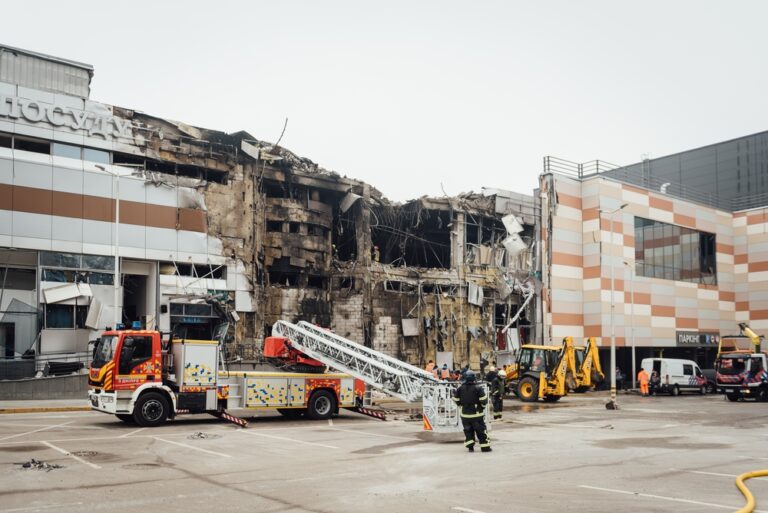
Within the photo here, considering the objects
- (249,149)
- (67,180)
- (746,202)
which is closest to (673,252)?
(746,202)

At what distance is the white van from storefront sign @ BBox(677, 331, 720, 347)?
10.3 m

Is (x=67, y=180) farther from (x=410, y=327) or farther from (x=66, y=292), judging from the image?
(x=410, y=327)

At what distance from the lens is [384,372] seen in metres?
20.9

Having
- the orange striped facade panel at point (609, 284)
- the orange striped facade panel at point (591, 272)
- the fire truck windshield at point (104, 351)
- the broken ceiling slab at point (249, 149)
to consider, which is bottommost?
the fire truck windshield at point (104, 351)

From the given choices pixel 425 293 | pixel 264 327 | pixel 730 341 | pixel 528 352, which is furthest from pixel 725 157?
pixel 264 327

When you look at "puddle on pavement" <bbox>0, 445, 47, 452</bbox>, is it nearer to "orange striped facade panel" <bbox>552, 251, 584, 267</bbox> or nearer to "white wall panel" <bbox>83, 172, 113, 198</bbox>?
"white wall panel" <bbox>83, 172, 113, 198</bbox>

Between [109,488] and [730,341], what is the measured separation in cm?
4334

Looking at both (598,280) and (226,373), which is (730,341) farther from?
(226,373)

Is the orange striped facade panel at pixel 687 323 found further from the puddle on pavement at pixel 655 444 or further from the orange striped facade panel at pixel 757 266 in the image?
the puddle on pavement at pixel 655 444

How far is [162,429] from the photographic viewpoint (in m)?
18.0

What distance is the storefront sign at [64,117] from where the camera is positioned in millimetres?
31781

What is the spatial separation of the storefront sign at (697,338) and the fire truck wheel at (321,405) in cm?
3645

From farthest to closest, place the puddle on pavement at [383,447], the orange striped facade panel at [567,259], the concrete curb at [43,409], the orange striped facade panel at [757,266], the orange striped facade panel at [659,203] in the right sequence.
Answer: the orange striped facade panel at [757,266], the orange striped facade panel at [659,203], the orange striped facade panel at [567,259], the concrete curb at [43,409], the puddle on pavement at [383,447]

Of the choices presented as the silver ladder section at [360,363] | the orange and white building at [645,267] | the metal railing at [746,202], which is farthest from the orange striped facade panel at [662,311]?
the silver ladder section at [360,363]
